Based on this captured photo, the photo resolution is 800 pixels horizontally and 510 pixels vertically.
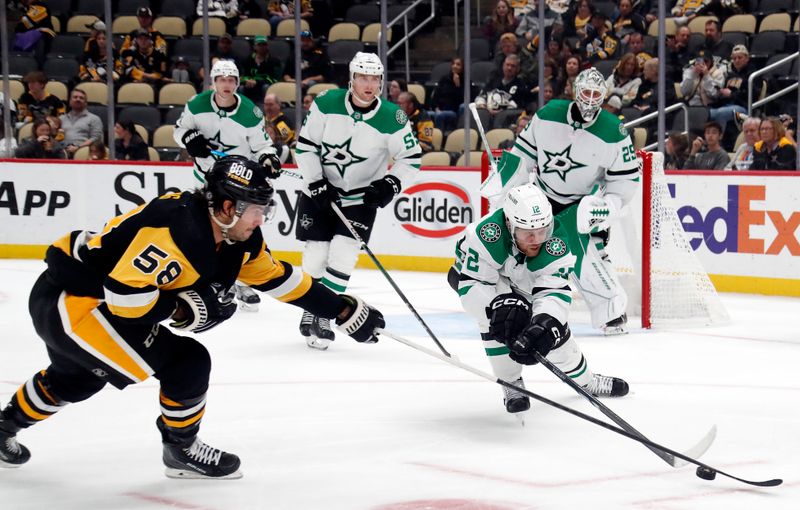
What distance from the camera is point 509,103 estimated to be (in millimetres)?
9047

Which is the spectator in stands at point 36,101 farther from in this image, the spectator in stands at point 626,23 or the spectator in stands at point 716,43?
the spectator in stands at point 716,43

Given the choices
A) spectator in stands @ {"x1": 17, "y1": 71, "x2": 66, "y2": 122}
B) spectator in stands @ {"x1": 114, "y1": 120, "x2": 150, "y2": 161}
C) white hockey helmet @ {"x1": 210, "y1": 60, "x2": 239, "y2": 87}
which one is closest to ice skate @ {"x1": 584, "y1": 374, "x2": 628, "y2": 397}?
white hockey helmet @ {"x1": 210, "y1": 60, "x2": 239, "y2": 87}

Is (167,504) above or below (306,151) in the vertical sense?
below

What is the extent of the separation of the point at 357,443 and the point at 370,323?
→ 0.53 metres

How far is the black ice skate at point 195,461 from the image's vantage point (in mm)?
3279

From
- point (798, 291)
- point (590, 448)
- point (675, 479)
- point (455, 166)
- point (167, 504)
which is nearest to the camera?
point (167, 504)

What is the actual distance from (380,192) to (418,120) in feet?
11.9

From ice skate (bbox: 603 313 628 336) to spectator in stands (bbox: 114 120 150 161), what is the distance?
15.5ft

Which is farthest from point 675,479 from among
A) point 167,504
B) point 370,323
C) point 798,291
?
point 798,291

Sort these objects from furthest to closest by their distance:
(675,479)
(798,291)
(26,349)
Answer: (798,291), (26,349), (675,479)

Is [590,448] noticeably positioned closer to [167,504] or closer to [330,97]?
[167,504]

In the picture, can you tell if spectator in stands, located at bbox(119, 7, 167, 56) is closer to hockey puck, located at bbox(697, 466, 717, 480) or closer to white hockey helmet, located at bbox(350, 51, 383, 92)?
white hockey helmet, located at bbox(350, 51, 383, 92)

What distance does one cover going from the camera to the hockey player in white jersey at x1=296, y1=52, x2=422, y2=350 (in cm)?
569

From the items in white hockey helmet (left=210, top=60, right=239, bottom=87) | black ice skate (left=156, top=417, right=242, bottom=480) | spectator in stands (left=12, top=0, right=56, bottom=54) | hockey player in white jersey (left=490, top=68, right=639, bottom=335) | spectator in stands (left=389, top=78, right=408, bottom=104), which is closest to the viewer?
black ice skate (left=156, top=417, right=242, bottom=480)
